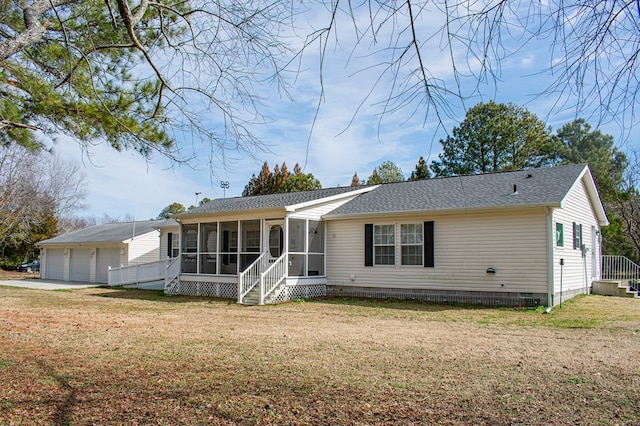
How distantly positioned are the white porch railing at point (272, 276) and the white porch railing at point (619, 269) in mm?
13578

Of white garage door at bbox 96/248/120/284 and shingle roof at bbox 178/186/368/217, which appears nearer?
shingle roof at bbox 178/186/368/217

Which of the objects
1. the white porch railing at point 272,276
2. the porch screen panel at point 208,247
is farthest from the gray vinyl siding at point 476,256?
the porch screen panel at point 208,247

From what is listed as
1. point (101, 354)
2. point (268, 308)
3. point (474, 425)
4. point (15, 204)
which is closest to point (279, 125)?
point (474, 425)

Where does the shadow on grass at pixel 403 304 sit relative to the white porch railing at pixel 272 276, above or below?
below

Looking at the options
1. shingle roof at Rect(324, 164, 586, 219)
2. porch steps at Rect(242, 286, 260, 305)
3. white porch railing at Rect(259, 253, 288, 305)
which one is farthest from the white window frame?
porch steps at Rect(242, 286, 260, 305)

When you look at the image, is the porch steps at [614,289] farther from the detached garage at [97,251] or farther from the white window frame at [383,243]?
the detached garage at [97,251]

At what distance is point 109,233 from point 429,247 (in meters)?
21.4

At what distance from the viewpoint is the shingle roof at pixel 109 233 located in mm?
26641

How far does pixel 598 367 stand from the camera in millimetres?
6113

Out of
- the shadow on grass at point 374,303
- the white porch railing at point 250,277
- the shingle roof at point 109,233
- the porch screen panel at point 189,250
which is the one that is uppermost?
the shingle roof at point 109,233

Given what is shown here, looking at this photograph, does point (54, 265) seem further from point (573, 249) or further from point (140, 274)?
point (573, 249)

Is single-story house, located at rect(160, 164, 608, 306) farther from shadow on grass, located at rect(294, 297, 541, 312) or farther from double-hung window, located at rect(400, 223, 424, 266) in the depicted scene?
shadow on grass, located at rect(294, 297, 541, 312)

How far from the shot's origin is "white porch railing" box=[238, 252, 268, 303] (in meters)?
15.0

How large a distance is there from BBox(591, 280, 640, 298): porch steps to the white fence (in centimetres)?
1807
